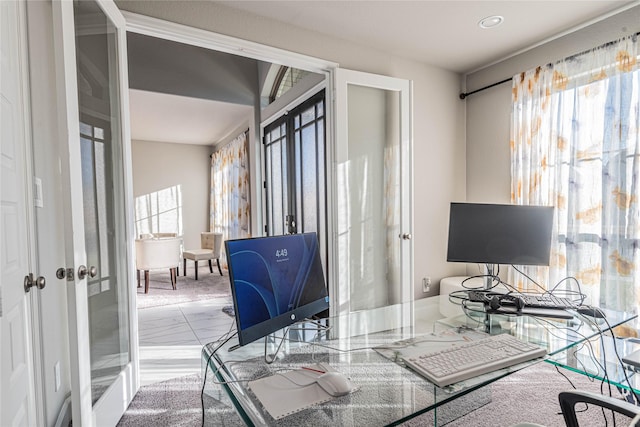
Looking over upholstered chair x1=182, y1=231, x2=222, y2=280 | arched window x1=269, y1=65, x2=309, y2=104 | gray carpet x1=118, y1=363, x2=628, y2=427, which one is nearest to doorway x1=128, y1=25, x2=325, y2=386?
arched window x1=269, y1=65, x2=309, y2=104

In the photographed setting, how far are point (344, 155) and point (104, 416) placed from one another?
2314mm

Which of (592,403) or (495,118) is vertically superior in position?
(495,118)

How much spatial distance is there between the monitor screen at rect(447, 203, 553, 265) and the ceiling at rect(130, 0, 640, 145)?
1.51 metres

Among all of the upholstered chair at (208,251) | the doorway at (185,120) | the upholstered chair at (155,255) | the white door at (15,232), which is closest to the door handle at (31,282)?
the white door at (15,232)

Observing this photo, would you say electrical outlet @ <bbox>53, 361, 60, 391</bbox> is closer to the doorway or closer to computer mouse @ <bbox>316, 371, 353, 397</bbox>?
the doorway

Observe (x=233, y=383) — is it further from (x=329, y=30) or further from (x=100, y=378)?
(x=329, y=30)

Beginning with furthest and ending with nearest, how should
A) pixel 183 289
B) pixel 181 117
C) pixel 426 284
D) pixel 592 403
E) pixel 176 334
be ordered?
pixel 181 117
pixel 183 289
pixel 426 284
pixel 176 334
pixel 592 403

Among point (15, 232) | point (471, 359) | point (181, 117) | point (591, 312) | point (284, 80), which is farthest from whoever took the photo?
point (181, 117)

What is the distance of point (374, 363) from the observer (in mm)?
1188

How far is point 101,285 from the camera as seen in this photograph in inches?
74.1

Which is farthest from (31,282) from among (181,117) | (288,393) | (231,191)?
(231,191)

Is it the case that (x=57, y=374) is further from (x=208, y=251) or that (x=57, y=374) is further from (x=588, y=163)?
(x=208, y=251)

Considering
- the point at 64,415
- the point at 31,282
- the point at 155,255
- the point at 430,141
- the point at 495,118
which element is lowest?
the point at 64,415

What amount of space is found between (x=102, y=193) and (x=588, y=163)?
11.0ft
